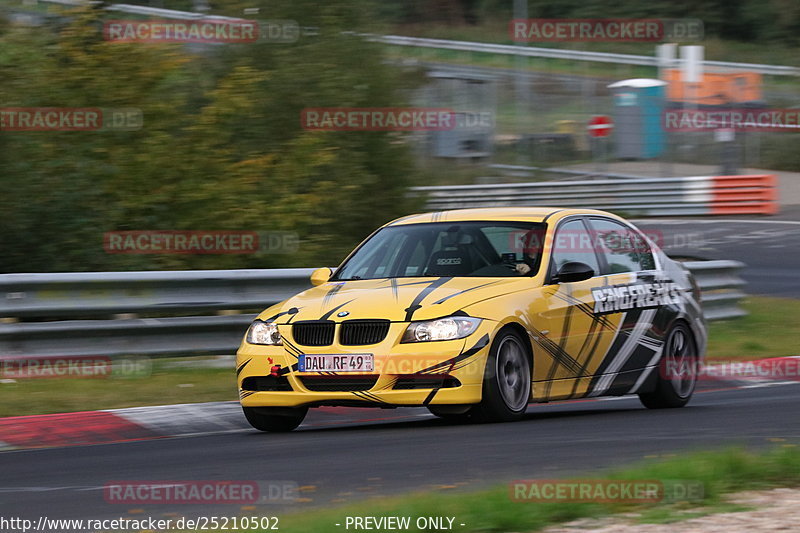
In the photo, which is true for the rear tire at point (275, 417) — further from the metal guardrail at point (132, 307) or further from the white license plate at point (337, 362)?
the metal guardrail at point (132, 307)

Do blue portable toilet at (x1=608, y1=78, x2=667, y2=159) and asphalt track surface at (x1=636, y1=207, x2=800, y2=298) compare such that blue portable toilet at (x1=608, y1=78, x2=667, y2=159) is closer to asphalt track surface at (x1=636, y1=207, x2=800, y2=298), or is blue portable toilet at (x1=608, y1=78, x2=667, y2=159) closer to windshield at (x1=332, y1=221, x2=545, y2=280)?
asphalt track surface at (x1=636, y1=207, x2=800, y2=298)

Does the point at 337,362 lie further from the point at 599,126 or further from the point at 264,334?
the point at 599,126

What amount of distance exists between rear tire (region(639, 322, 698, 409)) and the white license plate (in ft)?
9.51

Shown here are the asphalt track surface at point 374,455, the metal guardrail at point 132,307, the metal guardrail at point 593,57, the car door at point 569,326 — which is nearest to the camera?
the asphalt track surface at point 374,455

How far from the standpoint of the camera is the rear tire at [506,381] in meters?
8.86

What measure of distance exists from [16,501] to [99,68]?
402 inches

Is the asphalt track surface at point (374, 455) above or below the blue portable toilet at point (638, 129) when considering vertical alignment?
below

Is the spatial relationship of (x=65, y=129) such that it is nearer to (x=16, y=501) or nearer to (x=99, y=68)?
(x=99, y=68)

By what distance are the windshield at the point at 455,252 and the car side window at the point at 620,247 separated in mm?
729

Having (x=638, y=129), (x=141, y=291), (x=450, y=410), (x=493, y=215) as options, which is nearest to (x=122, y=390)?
(x=141, y=291)

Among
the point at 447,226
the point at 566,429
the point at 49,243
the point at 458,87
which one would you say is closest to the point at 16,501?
the point at 566,429

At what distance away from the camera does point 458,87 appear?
3353 centimetres

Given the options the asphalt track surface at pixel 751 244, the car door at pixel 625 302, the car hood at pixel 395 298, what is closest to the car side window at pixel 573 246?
the car door at pixel 625 302

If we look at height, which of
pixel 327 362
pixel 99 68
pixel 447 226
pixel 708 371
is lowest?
pixel 708 371
